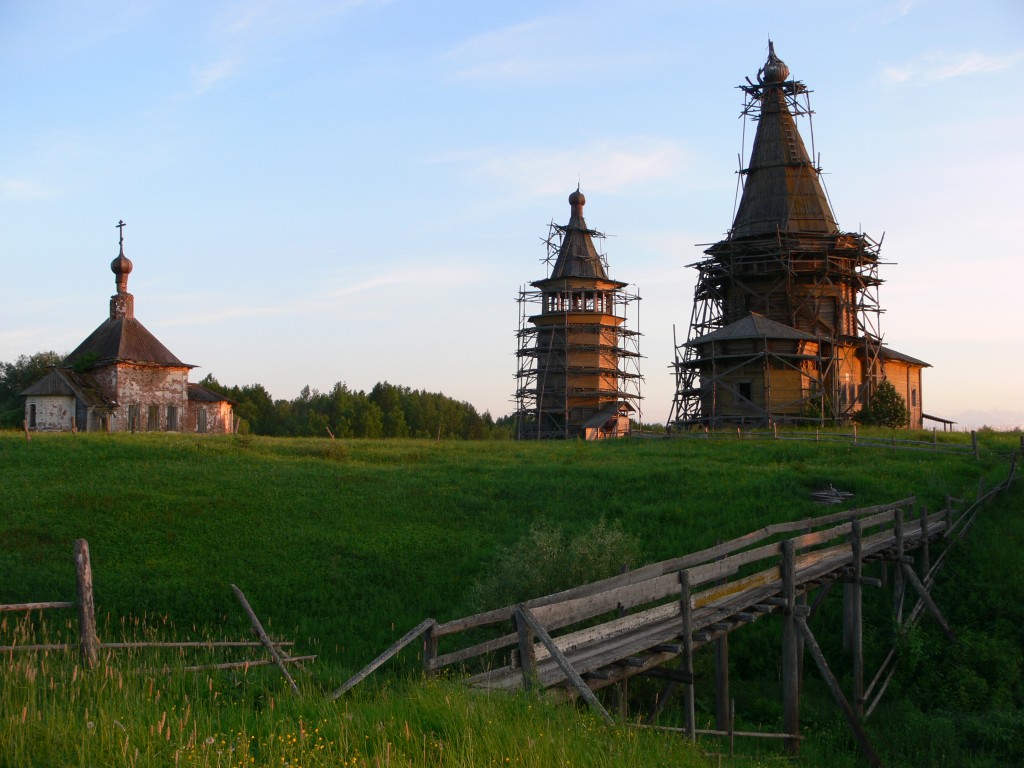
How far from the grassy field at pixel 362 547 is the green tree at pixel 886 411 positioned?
32.4 feet

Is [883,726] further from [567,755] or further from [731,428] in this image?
[731,428]

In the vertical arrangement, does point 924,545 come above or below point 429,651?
below

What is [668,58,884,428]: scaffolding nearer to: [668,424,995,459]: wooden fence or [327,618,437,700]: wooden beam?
[668,424,995,459]: wooden fence

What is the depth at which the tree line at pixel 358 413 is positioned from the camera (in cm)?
8981

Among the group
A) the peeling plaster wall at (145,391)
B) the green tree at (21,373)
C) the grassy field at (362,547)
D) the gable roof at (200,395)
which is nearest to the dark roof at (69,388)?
the peeling plaster wall at (145,391)

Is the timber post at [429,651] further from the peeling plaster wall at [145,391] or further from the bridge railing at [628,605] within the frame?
the peeling plaster wall at [145,391]

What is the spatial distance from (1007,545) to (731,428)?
22.9 meters

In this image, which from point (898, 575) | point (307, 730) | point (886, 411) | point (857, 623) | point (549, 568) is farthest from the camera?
point (886, 411)

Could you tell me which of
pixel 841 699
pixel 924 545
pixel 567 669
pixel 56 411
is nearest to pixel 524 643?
pixel 567 669

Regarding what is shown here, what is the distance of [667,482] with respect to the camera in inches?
1181

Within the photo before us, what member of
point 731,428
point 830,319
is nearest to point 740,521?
point 731,428

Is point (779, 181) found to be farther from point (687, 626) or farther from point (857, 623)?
point (687, 626)

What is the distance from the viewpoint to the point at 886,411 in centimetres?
4425

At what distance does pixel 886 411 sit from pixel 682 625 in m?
37.6
